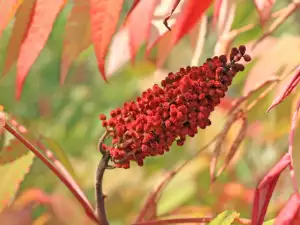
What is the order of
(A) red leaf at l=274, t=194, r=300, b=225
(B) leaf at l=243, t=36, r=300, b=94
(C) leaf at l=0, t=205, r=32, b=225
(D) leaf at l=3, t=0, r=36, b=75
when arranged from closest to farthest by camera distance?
(A) red leaf at l=274, t=194, r=300, b=225 < (D) leaf at l=3, t=0, r=36, b=75 < (B) leaf at l=243, t=36, r=300, b=94 < (C) leaf at l=0, t=205, r=32, b=225

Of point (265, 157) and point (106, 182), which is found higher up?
point (106, 182)

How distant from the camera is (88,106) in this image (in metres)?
1.44

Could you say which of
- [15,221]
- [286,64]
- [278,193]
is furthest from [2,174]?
[278,193]

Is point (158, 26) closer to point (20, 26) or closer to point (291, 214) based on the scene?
point (20, 26)

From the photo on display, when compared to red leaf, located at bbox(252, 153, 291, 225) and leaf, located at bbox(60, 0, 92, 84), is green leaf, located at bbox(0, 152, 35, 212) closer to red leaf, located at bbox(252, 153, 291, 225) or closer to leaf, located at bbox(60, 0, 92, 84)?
leaf, located at bbox(60, 0, 92, 84)

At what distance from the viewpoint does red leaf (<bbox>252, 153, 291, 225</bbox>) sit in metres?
0.38

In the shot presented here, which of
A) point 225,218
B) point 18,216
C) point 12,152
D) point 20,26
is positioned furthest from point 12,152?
point 18,216

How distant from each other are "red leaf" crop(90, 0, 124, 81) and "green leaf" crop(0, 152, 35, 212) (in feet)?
0.44

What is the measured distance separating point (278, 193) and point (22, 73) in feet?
2.65

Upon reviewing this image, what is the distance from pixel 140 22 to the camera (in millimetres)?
542

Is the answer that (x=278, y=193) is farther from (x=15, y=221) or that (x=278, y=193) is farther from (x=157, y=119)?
(x=157, y=119)

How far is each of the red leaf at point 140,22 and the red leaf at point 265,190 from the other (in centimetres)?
18

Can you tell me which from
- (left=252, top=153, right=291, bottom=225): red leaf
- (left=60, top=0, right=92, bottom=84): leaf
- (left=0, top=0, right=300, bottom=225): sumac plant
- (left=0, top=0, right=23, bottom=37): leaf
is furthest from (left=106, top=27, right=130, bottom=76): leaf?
(left=252, top=153, right=291, bottom=225): red leaf

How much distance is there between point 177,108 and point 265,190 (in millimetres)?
79
